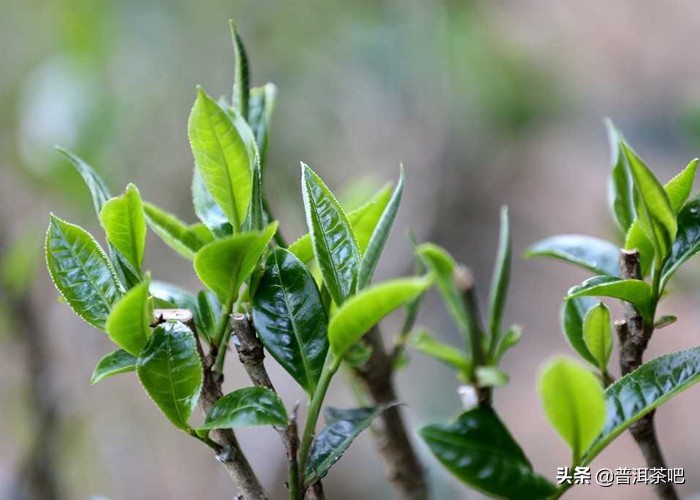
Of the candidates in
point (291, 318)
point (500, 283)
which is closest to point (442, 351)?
point (500, 283)

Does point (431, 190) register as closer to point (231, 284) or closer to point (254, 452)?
point (254, 452)

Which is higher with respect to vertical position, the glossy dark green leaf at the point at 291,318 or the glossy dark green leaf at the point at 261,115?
the glossy dark green leaf at the point at 261,115

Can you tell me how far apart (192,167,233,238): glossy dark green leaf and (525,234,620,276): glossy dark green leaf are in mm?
185

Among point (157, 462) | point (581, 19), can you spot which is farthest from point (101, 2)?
point (581, 19)

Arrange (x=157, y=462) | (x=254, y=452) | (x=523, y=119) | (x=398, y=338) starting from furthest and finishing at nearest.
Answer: (x=523, y=119) < (x=157, y=462) < (x=254, y=452) < (x=398, y=338)

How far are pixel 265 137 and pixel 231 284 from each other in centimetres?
11

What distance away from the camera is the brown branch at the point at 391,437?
53 centimetres

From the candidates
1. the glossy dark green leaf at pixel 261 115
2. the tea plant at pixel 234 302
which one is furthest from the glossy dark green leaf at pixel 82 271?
the glossy dark green leaf at pixel 261 115

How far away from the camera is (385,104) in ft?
6.23

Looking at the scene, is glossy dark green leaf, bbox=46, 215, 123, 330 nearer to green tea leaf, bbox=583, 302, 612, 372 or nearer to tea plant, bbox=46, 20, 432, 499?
tea plant, bbox=46, 20, 432, 499

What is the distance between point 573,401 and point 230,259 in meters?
0.16

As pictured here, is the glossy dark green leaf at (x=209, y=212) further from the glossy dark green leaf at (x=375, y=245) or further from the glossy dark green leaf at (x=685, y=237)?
the glossy dark green leaf at (x=685, y=237)

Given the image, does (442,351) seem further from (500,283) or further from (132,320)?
(132,320)

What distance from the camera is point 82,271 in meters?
0.35
